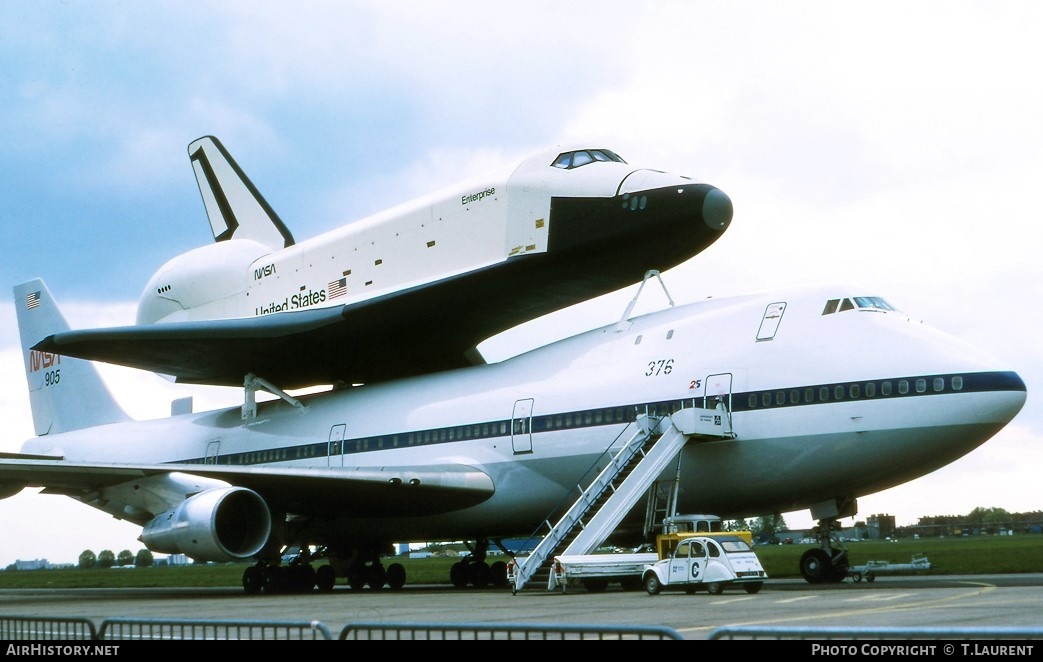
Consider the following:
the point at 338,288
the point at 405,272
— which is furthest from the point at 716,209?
the point at 338,288

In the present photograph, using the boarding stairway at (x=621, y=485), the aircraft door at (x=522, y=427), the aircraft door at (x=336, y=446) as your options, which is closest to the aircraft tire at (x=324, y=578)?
the aircraft door at (x=336, y=446)

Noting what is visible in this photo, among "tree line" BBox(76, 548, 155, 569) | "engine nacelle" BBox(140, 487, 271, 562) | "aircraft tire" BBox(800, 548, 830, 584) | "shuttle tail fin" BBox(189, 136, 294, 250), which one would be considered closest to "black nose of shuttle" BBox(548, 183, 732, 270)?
"aircraft tire" BBox(800, 548, 830, 584)

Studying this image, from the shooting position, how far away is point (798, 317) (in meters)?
17.4

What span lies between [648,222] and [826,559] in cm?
643

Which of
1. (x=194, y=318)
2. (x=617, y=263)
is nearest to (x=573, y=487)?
(x=617, y=263)

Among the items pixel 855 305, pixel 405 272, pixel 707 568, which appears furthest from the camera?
pixel 405 272

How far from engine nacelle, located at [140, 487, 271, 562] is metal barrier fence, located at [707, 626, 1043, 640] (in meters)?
15.1

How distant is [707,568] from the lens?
14.9 m

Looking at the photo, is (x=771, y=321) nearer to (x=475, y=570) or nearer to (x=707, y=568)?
(x=707, y=568)

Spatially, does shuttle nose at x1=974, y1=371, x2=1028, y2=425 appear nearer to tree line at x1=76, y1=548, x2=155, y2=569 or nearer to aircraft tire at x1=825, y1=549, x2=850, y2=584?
aircraft tire at x1=825, y1=549, x2=850, y2=584

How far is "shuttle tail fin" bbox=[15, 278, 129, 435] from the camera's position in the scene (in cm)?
3038

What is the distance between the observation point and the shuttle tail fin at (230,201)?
28.5 meters
